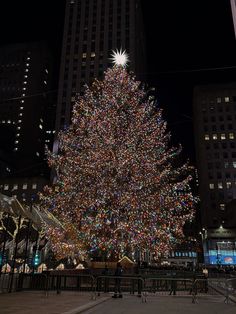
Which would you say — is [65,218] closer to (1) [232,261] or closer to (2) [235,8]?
(2) [235,8]

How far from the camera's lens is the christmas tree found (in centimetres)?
2348

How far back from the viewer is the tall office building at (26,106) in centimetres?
12975

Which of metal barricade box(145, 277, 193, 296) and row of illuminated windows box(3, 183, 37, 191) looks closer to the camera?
metal barricade box(145, 277, 193, 296)

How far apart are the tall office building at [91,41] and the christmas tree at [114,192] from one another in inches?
2569

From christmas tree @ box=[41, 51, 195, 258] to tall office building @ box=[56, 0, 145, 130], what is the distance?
2569 inches

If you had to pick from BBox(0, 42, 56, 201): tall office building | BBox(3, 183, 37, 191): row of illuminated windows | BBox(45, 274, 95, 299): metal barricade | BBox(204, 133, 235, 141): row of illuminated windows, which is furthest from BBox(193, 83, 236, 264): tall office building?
BBox(45, 274, 95, 299): metal barricade

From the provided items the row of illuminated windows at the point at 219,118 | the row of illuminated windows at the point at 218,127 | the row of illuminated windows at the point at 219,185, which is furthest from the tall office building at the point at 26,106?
the row of illuminated windows at the point at 219,118

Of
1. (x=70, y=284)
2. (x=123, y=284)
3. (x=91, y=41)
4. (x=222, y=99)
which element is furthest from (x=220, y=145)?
(x=70, y=284)

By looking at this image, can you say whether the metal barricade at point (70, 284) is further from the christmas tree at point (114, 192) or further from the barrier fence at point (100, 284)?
the christmas tree at point (114, 192)

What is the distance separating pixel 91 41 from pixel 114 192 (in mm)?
85375

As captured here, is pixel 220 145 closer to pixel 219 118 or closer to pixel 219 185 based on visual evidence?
pixel 219 118

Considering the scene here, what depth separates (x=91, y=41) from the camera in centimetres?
10000

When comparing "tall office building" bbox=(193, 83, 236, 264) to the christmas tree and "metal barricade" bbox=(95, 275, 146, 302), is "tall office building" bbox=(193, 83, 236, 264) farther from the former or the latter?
"metal barricade" bbox=(95, 275, 146, 302)

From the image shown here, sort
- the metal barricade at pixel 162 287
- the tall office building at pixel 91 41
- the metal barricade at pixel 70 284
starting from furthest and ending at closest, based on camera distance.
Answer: the tall office building at pixel 91 41 < the metal barricade at pixel 162 287 < the metal barricade at pixel 70 284
